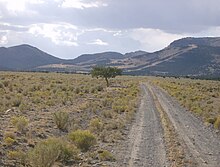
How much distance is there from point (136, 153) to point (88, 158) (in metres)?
2.49

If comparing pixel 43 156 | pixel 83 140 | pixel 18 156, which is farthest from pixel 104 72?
pixel 43 156

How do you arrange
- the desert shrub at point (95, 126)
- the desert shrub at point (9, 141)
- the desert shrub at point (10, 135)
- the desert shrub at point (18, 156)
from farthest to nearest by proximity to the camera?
the desert shrub at point (95, 126)
the desert shrub at point (10, 135)
the desert shrub at point (9, 141)
the desert shrub at point (18, 156)

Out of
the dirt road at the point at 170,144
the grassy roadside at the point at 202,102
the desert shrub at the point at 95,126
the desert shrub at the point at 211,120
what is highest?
the desert shrub at the point at 95,126

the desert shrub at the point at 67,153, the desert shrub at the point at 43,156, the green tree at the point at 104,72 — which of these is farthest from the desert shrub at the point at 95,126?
the green tree at the point at 104,72

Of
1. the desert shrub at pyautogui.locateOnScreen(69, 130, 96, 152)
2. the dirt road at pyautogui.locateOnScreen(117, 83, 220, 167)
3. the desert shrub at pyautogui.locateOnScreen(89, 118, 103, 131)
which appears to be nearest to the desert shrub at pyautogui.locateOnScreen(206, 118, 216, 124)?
the dirt road at pyautogui.locateOnScreen(117, 83, 220, 167)

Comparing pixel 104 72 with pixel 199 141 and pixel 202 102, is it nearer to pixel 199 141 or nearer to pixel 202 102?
pixel 202 102

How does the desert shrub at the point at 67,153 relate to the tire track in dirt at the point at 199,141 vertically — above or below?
above

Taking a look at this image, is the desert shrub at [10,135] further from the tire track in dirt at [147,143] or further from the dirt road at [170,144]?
the tire track in dirt at [147,143]

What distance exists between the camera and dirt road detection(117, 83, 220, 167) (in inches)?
659

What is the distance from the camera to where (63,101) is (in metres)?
39.6

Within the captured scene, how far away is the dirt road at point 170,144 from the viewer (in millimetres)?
16734

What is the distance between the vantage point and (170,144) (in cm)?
2012

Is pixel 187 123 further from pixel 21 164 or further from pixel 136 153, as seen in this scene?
pixel 21 164

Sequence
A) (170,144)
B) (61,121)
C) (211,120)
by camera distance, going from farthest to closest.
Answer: (211,120)
(61,121)
(170,144)
